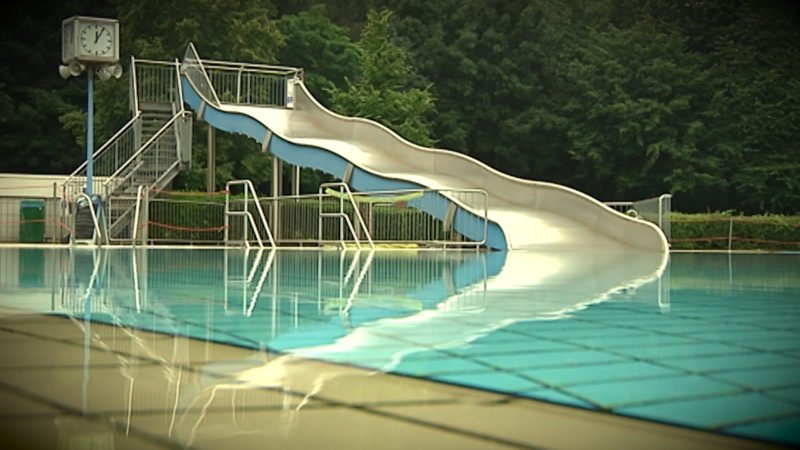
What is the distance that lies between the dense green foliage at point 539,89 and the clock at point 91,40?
15.3 m

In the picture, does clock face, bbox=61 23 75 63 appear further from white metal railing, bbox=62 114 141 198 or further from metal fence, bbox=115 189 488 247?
metal fence, bbox=115 189 488 247

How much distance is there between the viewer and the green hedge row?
1193 inches

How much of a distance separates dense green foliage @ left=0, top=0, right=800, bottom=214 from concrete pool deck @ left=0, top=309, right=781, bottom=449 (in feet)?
119

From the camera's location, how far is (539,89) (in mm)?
49406

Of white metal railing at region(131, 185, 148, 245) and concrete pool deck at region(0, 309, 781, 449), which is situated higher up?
white metal railing at region(131, 185, 148, 245)

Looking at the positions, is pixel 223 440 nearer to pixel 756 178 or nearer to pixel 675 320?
pixel 675 320

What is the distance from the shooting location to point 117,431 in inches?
109

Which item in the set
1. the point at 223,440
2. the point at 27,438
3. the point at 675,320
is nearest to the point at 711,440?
the point at 223,440

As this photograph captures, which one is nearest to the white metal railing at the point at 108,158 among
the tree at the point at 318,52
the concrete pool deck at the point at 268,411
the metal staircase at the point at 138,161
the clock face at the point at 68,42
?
the metal staircase at the point at 138,161

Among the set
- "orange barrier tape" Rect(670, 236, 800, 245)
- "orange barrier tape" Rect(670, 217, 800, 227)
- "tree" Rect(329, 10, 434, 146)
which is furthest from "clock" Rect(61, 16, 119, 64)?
"tree" Rect(329, 10, 434, 146)

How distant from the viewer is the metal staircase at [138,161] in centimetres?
2534

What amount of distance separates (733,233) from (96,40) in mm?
18458

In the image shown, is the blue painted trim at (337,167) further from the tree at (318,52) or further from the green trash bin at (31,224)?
the tree at (318,52)

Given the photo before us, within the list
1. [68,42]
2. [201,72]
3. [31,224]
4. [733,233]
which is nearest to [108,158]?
[31,224]
